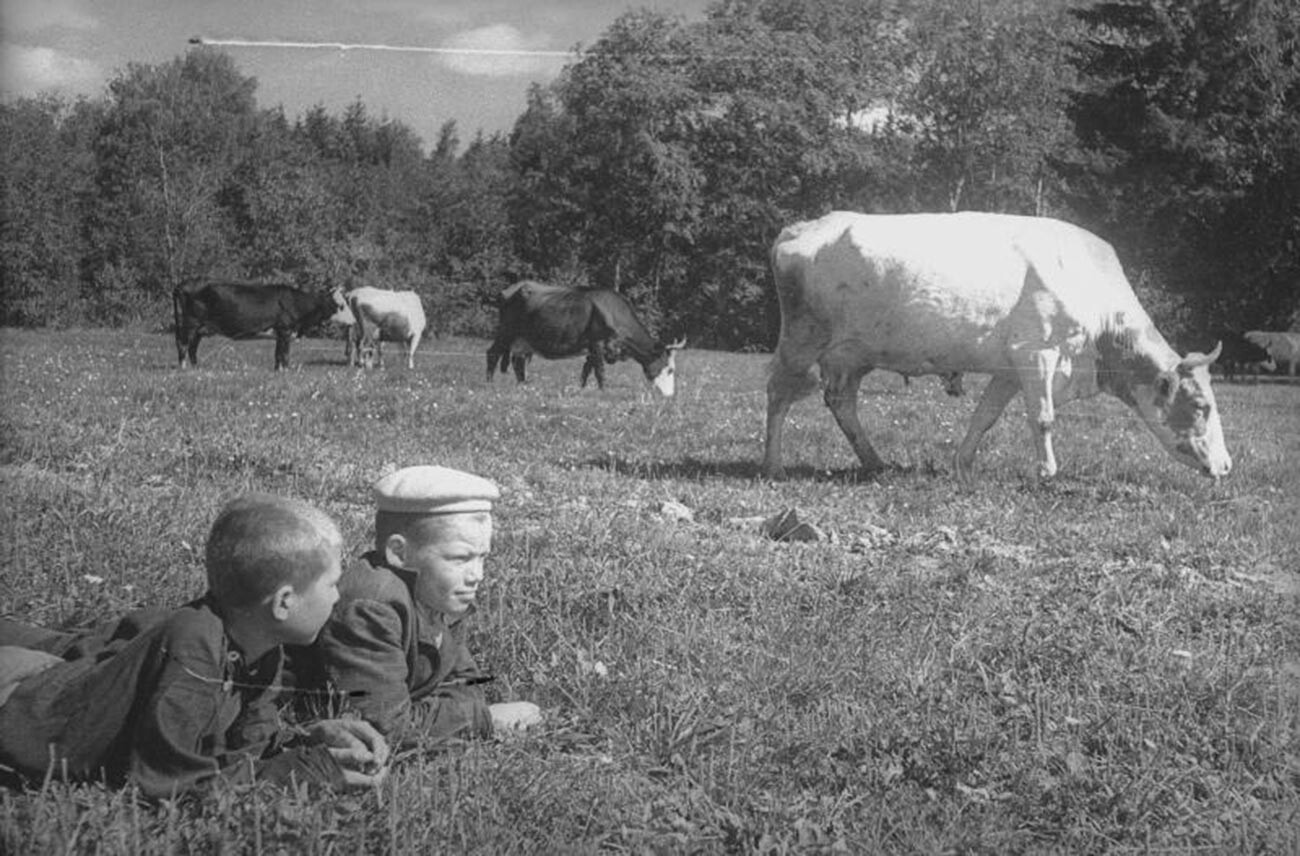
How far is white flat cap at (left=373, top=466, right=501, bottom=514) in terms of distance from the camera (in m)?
3.85

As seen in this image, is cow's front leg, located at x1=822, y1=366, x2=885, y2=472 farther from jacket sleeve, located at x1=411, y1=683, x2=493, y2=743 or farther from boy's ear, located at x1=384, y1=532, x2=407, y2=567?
boy's ear, located at x1=384, y1=532, x2=407, y2=567

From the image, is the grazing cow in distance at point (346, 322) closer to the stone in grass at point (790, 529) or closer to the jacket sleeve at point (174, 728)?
the stone in grass at point (790, 529)

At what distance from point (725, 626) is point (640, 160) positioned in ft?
7.31

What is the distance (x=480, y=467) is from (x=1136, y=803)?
5.14 meters

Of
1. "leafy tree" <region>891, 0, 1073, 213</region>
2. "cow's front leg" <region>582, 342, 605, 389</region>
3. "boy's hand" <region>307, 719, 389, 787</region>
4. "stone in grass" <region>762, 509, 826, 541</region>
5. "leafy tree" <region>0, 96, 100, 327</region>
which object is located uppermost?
"leafy tree" <region>891, 0, 1073, 213</region>

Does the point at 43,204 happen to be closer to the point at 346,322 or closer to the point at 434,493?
the point at 346,322

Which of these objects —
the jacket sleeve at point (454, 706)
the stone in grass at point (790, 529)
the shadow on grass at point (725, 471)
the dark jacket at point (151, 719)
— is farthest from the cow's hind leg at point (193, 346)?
the dark jacket at point (151, 719)

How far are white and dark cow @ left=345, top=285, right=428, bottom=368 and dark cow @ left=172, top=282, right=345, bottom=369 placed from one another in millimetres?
165

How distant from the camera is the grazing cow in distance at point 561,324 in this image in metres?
6.95

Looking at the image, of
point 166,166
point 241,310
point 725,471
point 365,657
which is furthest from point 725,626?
point 725,471

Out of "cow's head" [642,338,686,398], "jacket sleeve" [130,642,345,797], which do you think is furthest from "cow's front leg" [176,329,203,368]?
"jacket sleeve" [130,642,345,797]

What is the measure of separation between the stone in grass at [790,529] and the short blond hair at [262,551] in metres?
4.04

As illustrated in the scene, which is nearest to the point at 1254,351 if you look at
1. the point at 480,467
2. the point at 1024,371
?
the point at 1024,371

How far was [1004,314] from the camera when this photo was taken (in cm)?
1087
